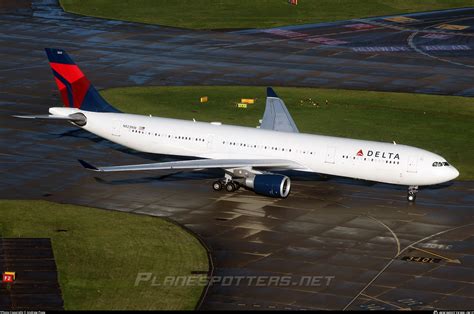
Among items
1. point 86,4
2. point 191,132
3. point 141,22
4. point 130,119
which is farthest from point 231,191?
point 86,4

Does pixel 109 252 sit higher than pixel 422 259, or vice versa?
pixel 422 259

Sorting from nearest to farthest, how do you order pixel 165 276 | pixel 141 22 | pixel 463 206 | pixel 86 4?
1. pixel 165 276
2. pixel 463 206
3. pixel 141 22
4. pixel 86 4

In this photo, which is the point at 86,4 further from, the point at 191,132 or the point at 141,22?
the point at 191,132

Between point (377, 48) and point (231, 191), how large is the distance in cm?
6885

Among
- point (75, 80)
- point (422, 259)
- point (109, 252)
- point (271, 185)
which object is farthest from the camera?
point (75, 80)

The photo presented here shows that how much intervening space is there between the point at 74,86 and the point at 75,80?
554 mm

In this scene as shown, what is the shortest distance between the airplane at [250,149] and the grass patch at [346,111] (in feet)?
41.8

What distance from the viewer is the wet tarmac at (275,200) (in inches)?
2506

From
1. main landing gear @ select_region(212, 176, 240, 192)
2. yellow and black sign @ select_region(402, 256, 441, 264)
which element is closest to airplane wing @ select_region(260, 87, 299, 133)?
main landing gear @ select_region(212, 176, 240, 192)

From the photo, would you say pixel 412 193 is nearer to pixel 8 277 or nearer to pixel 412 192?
pixel 412 192

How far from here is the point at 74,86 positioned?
8919cm

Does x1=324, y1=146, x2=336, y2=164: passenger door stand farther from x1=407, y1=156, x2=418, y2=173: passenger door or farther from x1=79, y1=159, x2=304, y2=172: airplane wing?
x1=407, y1=156, x2=418, y2=173: passenger door

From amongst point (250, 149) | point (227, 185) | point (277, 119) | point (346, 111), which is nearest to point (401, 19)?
point (346, 111)

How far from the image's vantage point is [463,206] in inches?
3123
